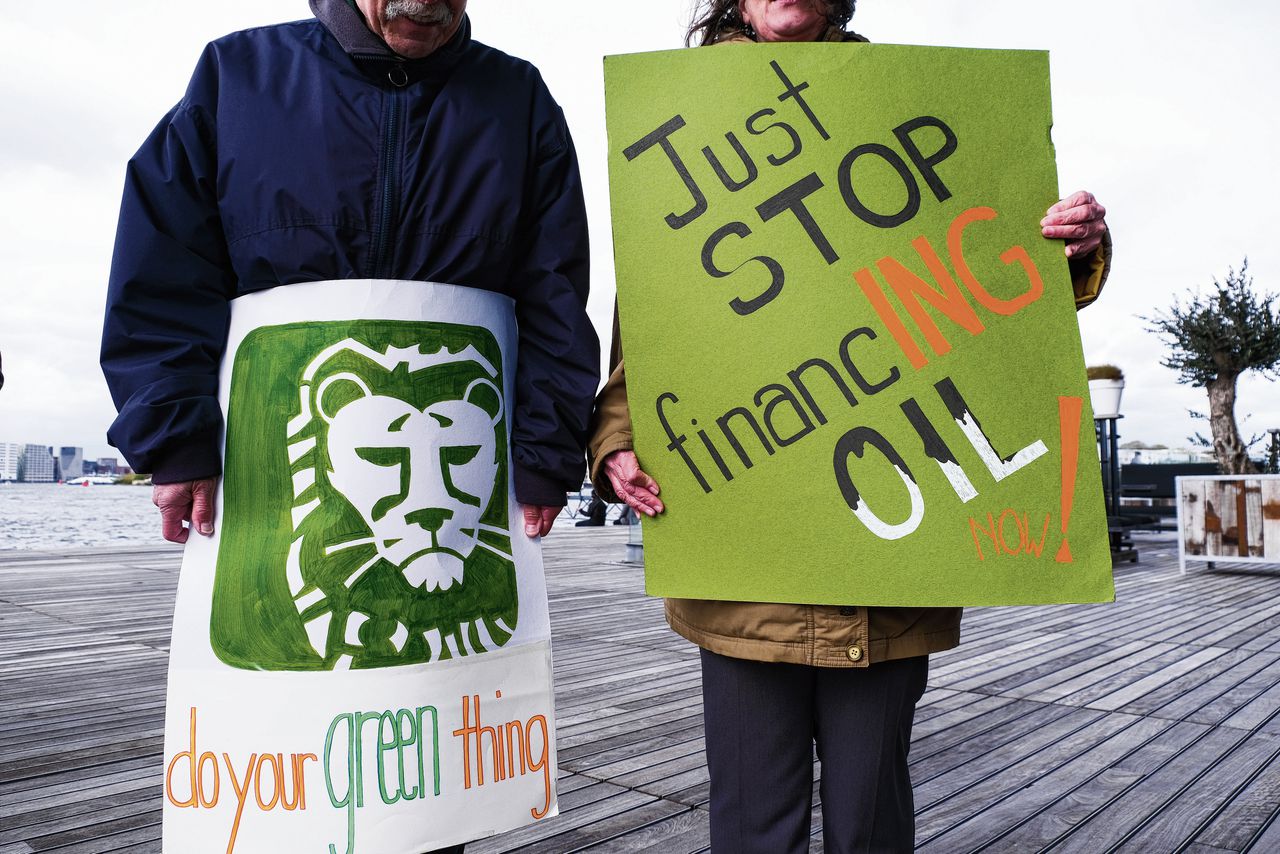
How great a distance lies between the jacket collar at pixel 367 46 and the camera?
1150 millimetres

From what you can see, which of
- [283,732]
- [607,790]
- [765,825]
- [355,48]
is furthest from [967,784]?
[355,48]

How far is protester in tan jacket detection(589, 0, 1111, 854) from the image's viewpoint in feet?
3.60

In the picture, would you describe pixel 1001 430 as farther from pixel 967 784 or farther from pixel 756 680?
pixel 967 784

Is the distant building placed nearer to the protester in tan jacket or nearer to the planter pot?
the planter pot

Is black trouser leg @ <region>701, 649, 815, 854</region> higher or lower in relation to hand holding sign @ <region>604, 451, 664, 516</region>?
lower

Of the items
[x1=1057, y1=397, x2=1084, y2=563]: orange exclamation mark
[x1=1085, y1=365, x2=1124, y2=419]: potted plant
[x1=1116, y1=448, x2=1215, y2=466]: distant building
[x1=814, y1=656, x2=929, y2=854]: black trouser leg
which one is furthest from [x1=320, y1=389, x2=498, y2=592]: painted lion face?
[x1=1116, y1=448, x2=1215, y2=466]: distant building

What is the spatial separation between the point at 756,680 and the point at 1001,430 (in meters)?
0.44

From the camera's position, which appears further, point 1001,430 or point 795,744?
point 795,744

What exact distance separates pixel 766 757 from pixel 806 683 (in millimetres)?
107

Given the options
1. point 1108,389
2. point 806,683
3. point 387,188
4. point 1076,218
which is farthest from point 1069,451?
point 1108,389

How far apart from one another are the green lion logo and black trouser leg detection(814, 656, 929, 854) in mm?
474

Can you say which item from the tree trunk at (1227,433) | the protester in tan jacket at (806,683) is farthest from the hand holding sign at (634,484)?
the tree trunk at (1227,433)

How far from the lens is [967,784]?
2451 mm

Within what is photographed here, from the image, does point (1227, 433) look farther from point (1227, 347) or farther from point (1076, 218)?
point (1076, 218)
